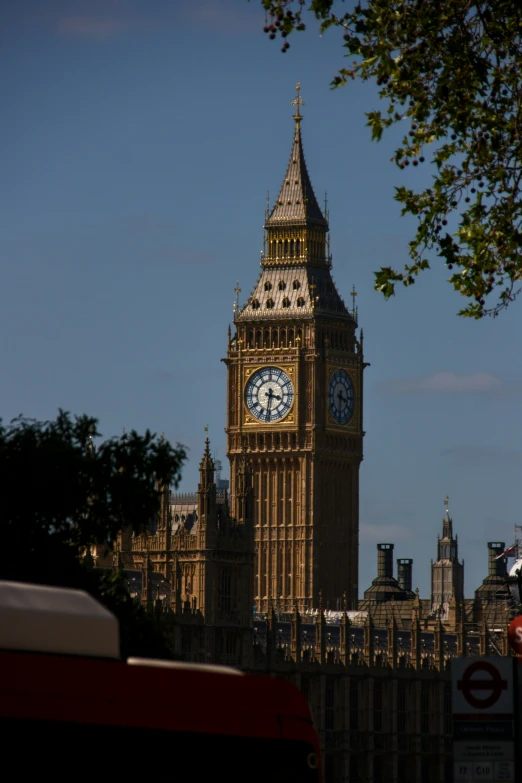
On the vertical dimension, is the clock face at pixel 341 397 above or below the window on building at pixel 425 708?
above

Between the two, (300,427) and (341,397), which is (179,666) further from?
(341,397)

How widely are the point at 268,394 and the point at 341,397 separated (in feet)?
20.4

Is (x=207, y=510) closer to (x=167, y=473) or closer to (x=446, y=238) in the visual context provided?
(x=167, y=473)

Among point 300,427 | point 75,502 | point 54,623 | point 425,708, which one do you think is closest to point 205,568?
point 425,708

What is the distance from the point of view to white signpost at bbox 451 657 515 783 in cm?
2783

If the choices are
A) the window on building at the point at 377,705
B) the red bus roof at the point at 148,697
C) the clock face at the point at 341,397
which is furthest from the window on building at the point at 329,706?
the red bus roof at the point at 148,697

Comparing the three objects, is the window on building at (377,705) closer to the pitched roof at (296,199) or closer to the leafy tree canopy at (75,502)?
the pitched roof at (296,199)

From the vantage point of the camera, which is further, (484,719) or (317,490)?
(317,490)

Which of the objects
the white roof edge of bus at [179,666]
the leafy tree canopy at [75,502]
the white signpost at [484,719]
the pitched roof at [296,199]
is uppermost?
the pitched roof at [296,199]

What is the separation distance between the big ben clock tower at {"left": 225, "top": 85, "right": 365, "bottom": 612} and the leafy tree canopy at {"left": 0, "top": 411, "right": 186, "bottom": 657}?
127034mm

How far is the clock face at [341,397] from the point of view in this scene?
17888cm

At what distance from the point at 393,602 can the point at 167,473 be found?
14211 centimetres

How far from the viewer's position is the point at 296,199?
184500 millimetres

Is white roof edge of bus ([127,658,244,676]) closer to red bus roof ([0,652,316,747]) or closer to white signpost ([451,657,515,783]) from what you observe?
red bus roof ([0,652,316,747])
